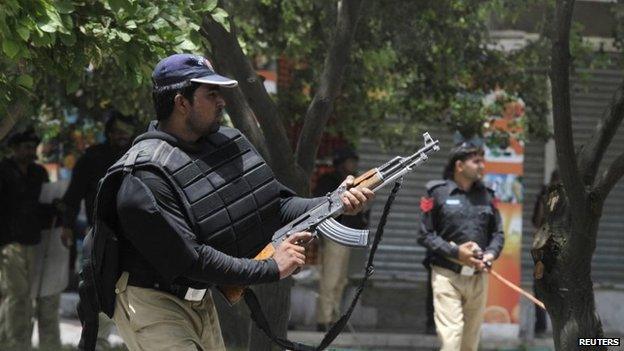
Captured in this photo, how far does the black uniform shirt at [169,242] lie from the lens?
4.62 meters

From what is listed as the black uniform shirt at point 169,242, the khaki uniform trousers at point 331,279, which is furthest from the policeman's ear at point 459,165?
the black uniform shirt at point 169,242

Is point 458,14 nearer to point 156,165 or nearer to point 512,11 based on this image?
point 512,11

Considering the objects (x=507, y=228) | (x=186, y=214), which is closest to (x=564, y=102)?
(x=186, y=214)

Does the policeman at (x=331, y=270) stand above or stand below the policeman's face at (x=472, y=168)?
below

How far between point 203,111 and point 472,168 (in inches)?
192

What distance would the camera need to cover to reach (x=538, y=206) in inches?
578

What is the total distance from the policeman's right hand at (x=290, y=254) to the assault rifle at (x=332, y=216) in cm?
5

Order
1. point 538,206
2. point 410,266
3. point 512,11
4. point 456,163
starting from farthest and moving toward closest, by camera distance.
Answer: point 410,266
point 538,206
point 512,11
point 456,163

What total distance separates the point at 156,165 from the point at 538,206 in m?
10.4

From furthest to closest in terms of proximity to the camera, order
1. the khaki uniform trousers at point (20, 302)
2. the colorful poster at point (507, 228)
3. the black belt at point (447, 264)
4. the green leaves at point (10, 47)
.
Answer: the colorful poster at point (507, 228) < the khaki uniform trousers at point (20, 302) < the black belt at point (447, 264) < the green leaves at point (10, 47)

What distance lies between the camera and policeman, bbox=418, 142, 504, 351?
9.33 metres

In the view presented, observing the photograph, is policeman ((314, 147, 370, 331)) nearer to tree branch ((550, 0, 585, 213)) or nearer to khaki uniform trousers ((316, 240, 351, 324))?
khaki uniform trousers ((316, 240, 351, 324))

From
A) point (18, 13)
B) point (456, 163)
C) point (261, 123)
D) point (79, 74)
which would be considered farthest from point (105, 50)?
point (456, 163)

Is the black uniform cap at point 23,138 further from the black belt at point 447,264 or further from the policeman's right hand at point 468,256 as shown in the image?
the policeman's right hand at point 468,256
